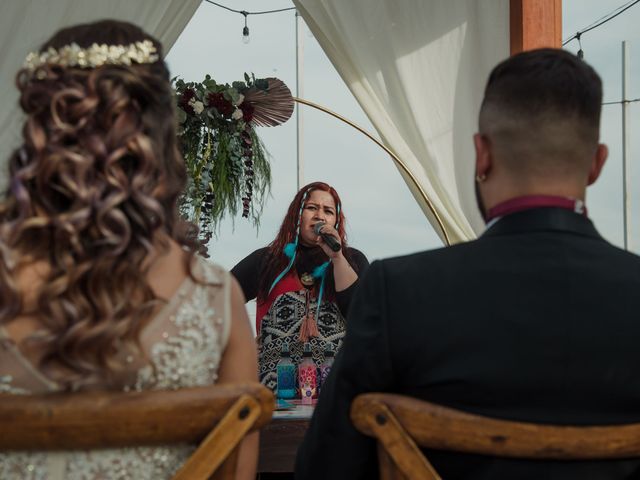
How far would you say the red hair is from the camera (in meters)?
4.25

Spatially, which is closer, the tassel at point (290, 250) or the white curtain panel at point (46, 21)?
the white curtain panel at point (46, 21)

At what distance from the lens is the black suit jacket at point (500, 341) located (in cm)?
146

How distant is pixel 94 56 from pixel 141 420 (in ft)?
1.98

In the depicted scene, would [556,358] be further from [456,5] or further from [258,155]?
[456,5]

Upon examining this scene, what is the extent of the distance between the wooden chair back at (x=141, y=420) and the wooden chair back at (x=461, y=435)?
0.19 meters

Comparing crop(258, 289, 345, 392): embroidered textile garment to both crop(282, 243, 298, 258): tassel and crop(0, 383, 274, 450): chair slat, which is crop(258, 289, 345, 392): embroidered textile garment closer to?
crop(282, 243, 298, 258): tassel

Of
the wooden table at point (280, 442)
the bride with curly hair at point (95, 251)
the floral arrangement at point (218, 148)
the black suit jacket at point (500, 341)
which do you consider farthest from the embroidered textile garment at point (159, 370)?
the floral arrangement at point (218, 148)

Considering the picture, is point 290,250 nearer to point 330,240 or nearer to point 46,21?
point 330,240

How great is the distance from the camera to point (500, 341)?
1472mm

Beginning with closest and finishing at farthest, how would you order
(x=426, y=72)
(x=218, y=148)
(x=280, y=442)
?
(x=280, y=442)
(x=218, y=148)
(x=426, y=72)

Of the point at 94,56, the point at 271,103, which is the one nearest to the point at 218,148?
the point at 271,103

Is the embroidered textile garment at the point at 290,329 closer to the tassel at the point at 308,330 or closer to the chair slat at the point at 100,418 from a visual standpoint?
the tassel at the point at 308,330

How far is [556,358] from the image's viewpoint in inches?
57.5

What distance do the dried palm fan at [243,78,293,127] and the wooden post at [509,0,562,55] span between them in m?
1.05
